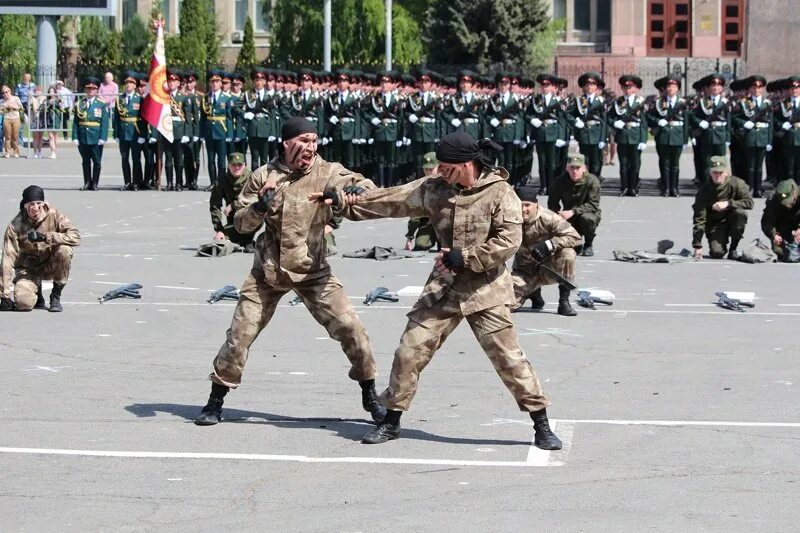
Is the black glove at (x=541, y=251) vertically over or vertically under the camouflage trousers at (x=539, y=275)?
over

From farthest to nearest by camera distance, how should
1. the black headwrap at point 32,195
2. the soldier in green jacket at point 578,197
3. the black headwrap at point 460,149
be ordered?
the soldier in green jacket at point 578,197 < the black headwrap at point 32,195 < the black headwrap at point 460,149

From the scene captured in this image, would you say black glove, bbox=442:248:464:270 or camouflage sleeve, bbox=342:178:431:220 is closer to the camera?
black glove, bbox=442:248:464:270

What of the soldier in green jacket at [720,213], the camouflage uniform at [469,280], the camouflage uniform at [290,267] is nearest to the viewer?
the camouflage uniform at [469,280]

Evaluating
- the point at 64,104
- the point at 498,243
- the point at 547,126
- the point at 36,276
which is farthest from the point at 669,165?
the point at 498,243

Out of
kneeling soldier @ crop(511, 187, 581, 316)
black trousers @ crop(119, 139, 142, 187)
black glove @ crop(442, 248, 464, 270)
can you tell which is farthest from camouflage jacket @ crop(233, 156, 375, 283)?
black trousers @ crop(119, 139, 142, 187)

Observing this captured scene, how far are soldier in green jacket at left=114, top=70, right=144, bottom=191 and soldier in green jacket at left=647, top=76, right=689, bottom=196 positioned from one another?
8452 millimetres

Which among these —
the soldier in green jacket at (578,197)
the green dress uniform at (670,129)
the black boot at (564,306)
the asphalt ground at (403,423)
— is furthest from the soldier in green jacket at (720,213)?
the green dress uniform at (670,129)

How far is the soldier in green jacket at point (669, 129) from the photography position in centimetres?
2681

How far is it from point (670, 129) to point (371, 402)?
59.3ft

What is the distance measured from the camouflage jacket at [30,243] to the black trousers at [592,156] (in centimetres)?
1364

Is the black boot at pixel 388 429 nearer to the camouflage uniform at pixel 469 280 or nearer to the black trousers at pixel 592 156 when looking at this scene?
the camouflage uniform at pixel 469 280

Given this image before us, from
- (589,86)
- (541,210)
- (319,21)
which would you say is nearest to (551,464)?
(541,210)

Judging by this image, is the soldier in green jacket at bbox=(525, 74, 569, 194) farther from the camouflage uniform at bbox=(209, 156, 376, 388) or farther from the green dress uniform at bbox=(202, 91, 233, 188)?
the camouflage uniform at bbox=(209, 156, 376, 388)

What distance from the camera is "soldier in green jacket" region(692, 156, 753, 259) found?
61.6 feet
